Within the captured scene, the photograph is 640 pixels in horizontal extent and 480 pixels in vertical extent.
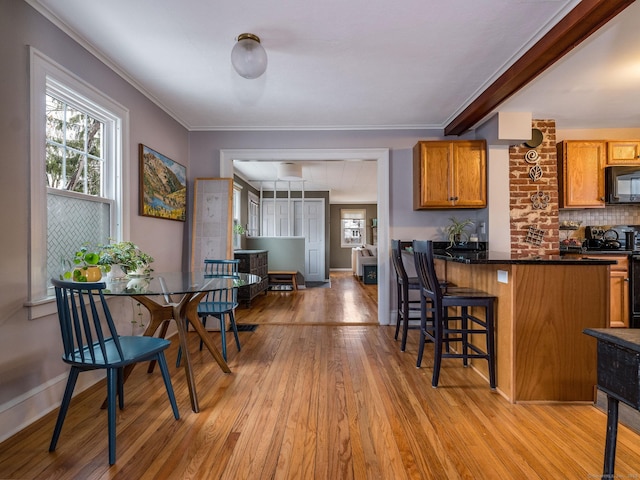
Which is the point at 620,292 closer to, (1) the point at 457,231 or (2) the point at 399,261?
(1) the point at 457,231

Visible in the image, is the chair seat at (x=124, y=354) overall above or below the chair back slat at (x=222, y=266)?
below

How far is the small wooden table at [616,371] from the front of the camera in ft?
3.15

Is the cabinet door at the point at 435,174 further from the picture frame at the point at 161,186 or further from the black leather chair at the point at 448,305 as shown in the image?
the picture frame at the point at 161,186

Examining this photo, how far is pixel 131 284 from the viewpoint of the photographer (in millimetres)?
2125

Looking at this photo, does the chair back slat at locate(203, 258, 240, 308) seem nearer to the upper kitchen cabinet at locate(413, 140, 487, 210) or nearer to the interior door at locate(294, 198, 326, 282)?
the upper kitchen cabinet at locate(413, 140, 487, 210)

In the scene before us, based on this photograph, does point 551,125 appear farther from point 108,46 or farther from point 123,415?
point 123,415

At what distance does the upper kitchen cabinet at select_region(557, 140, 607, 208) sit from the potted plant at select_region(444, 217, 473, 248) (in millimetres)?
1149

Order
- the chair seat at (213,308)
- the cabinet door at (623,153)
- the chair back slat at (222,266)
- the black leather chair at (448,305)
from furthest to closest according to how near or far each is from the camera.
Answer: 1. the cabinet door at (623,153)
2. the chair back slat at (222,266)
3. the chair seat at (213,308)
4. the black leather chair at (448,305)

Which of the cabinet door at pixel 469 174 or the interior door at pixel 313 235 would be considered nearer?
the cabinet door at pixel 469 174

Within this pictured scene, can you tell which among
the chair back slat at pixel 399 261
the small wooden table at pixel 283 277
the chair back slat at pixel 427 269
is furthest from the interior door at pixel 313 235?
the chair back slat at pixel 427 269

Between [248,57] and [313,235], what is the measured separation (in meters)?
6.76

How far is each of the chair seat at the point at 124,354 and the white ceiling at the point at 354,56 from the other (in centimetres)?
197

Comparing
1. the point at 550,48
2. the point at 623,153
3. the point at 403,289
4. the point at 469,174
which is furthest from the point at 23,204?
the point at 623,153

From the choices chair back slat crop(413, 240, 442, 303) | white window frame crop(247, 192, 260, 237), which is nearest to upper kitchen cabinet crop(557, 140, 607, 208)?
chair back slat crop(413, 240, 442, 303)
